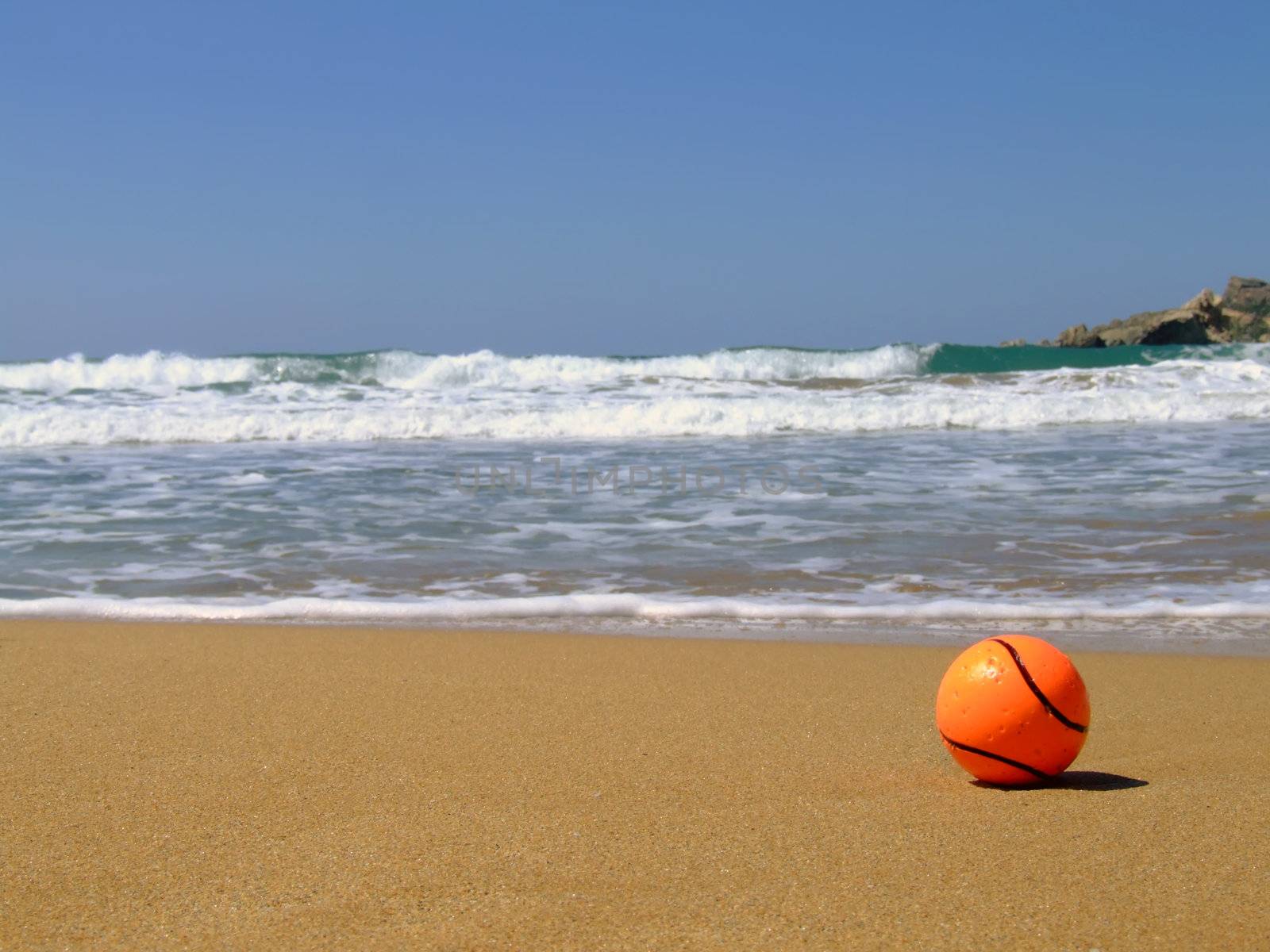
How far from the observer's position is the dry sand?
213 cm

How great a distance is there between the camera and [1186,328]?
33.7 metres

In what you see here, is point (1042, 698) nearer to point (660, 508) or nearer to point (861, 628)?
point (861, 628)

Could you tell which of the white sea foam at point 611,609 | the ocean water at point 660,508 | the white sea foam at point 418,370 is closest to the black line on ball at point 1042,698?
the ocean water at point 660,508

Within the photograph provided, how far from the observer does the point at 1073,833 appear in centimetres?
254

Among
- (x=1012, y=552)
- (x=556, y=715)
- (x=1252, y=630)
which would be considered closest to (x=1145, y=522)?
(x=1012, y=552)

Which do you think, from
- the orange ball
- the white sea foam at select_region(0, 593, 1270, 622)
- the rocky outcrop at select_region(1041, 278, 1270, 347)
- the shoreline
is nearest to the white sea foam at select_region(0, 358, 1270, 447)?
the white sea foam at select_region(0, 593, 1270, 622)

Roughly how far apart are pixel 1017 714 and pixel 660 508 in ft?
18.9

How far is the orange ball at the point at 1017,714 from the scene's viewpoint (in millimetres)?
2840

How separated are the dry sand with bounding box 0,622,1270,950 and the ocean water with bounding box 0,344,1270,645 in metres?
1.15

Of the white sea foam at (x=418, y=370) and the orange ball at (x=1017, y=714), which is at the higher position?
the white sea foam at (x=418, y=370)

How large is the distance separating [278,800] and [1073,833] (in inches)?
71.7

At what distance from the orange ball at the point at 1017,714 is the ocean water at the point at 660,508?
7.05 feet

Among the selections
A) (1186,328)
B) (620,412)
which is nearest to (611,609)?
(620,412)

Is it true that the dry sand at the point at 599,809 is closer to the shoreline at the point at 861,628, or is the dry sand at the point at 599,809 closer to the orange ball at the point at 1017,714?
the orange ball at the point at 1017,714
